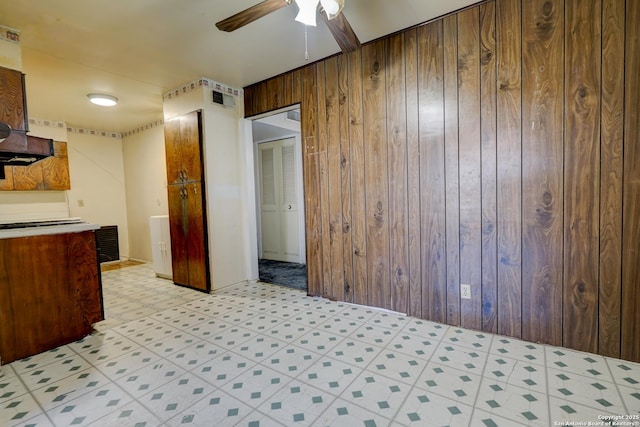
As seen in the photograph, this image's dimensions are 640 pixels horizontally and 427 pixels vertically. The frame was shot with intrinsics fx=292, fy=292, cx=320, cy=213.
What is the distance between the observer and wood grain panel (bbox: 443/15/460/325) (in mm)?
2332

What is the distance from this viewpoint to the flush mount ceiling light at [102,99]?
3725 millimetres

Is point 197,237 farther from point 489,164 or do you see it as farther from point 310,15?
point 489,164

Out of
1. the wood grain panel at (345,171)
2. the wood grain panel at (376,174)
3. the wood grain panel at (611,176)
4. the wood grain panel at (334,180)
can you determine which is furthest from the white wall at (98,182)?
the wood grain panel at (611,176)

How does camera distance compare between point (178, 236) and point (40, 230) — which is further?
point (178, 236)

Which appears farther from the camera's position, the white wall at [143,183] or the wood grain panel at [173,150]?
the white wall at [143,183]

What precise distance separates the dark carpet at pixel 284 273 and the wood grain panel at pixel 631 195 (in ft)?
9.00

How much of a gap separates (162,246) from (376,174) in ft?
10.7

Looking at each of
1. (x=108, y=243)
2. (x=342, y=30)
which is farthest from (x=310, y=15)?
(x=108, y=243)

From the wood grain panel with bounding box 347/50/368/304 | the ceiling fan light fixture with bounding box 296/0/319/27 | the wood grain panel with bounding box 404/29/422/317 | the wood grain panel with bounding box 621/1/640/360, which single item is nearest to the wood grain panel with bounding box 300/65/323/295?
the wood grain panel with bounding box 347/50/368/304

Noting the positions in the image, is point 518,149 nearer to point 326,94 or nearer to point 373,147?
point 373,147

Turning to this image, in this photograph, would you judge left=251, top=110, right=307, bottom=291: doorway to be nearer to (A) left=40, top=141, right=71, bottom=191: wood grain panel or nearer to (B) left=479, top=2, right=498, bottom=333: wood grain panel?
(B) left=479, top=2, right=498, bottom=333: wood grain panel

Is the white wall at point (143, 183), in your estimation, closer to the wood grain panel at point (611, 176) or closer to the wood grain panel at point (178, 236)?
the wood grain panel at point (178, 236)

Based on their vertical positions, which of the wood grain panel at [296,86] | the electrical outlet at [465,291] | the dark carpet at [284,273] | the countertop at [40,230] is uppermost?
the wood grain panel at [296,86]

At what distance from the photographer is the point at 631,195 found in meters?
1.80
